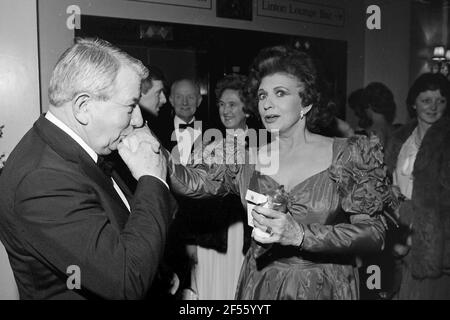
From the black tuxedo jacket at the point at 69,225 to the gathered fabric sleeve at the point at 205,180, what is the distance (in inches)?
19.4

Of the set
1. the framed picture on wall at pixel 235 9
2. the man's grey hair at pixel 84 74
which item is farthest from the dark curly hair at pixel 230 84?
the man's grey hair at pixel 84 74

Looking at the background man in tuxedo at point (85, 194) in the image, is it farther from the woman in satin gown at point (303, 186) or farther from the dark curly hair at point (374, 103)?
the dark curly hair at point (374, 103)

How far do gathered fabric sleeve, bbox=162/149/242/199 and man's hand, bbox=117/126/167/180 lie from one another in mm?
401

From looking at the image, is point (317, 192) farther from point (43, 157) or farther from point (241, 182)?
point (43, 157)

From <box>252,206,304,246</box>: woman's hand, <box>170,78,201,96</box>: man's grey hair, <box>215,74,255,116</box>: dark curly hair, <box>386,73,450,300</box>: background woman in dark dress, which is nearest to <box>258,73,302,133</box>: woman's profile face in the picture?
<box>252,206,304,246</box>: woman's hand

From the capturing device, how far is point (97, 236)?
81cm

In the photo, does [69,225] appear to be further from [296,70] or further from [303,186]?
[296,70]

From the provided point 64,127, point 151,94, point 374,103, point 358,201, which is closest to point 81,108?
point 64,127

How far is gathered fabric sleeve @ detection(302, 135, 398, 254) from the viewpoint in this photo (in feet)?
3.94

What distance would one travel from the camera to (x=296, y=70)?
4.62ft

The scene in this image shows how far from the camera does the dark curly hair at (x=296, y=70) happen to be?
1410 mm

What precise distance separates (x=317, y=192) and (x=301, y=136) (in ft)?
0.75

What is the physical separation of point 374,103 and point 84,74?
96.5 inches
